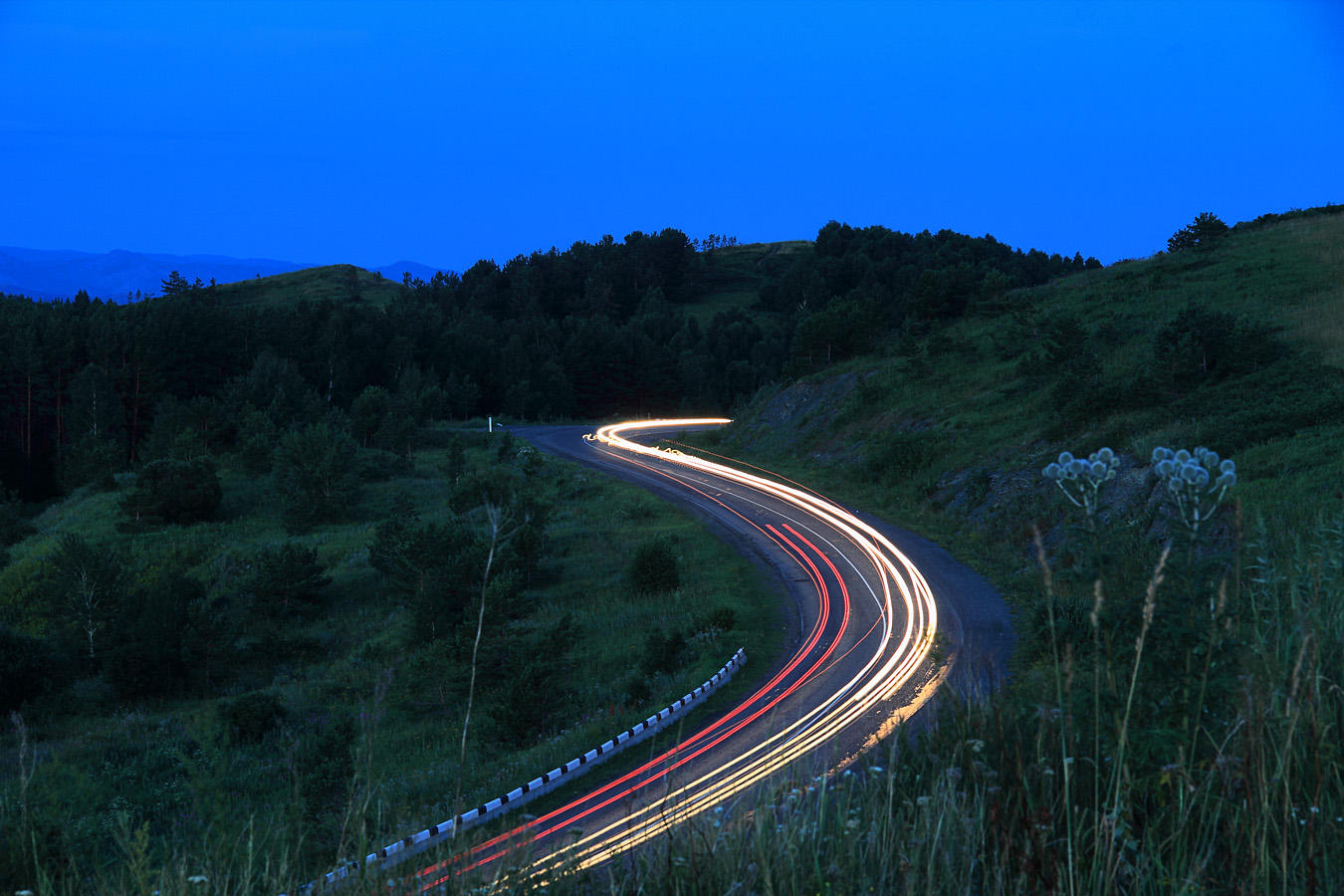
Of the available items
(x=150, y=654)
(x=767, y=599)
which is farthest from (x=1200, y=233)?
(x=150, y=654)

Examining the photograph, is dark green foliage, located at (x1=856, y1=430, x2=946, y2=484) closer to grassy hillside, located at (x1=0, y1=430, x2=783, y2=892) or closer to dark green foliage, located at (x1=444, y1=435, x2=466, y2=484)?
grassy hillside, located at (x1=0, y1=430, x2=783, y2=892)

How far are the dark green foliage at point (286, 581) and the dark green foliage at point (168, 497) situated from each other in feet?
59.0

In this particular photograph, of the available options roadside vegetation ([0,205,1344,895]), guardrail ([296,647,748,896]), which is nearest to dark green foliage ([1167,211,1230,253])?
roadside vegetation ([0,205,1344,895])

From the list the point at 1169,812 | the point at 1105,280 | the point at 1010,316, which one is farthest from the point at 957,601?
the point at 1105,280

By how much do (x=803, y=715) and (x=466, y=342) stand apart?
88112mm

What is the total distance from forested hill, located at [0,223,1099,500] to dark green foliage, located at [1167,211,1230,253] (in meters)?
15.6

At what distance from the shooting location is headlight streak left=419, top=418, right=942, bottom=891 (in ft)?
17.8

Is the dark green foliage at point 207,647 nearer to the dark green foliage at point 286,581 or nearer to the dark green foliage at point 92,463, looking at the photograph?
the dark green foliage at point 286,581

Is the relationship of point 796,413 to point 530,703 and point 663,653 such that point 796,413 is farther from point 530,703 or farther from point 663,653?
point 530,703

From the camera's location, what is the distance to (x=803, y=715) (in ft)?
61.1

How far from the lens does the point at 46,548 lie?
1922 inches

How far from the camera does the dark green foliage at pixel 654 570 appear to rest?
32062 millimetres

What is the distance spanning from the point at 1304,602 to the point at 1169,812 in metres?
3.27

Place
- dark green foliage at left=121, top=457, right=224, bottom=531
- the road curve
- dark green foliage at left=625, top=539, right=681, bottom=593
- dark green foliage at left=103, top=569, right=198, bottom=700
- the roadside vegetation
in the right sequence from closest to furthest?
the roadside vegetation → the road curve → dark green foliage at left=103, top=569, right=198, bottom=700 → dark green foliage at left=625, top=539, right=681, bottom=593 → dark green foliage at left=121, top=457, right=224, bottom=531
